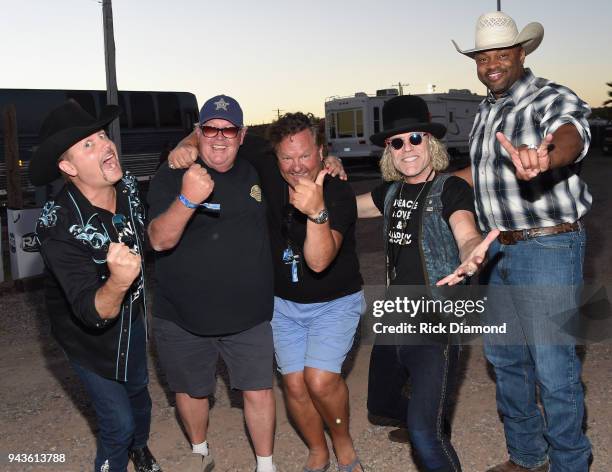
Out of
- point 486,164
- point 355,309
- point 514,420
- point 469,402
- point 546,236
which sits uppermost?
point 486,164

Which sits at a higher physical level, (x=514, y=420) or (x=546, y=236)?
(x=546, y=236)

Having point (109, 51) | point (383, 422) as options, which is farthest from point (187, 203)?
point (109, 51)

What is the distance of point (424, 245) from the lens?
3.63 meters

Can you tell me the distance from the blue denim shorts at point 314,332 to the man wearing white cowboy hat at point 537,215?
34.9 inches

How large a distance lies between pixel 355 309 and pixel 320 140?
99 centimetres

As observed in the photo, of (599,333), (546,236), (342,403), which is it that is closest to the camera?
(546,236)

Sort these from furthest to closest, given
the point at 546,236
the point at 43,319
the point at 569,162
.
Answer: the point at 43,319 → the point at 546,236 → the point at 569,162

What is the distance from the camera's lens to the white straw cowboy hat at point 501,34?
152 inches

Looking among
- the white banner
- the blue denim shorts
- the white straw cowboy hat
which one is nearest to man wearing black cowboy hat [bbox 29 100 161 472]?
the blue denim shorts

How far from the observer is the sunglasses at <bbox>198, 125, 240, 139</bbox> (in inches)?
151

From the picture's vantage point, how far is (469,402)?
5.32 m

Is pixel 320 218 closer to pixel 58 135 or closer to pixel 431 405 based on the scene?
pixel 431 405

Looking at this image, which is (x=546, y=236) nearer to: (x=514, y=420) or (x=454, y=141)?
(x=514, y=420)

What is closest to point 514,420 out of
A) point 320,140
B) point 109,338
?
point 320,140
